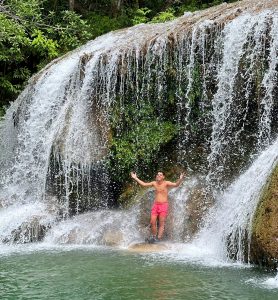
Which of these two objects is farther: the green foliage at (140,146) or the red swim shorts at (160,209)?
the green foliage at (140,146)

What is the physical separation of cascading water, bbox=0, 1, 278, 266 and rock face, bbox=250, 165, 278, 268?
146 cm

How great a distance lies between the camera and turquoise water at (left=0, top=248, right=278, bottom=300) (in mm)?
6719

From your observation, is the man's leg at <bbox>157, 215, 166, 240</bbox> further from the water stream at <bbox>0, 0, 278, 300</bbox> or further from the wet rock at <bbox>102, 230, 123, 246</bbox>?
the wet rock at <bbox>102, 230, 123, 246</bbox>

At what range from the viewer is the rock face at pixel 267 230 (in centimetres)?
757

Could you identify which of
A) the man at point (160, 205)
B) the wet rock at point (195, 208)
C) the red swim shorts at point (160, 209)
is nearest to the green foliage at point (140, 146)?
the wet rock at point (195, 208)

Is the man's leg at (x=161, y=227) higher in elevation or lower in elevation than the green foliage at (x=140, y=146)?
lower

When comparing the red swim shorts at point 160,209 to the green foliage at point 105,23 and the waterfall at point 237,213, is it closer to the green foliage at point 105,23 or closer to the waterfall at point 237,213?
the waterfall at point 237,213

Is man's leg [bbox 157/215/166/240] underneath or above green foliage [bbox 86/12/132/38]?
underneath

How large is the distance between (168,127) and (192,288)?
17.7 ft

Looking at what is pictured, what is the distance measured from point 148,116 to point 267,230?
500 cm

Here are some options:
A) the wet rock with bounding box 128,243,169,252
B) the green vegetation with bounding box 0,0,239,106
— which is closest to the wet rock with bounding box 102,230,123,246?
the wet rock with bounding box 128,243,169,252

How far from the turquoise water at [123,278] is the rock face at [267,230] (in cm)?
21

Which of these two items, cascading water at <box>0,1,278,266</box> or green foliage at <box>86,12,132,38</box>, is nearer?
cascading water at <box>0,1,278,266</box>

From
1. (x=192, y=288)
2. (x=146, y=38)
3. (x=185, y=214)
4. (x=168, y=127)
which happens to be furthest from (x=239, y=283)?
(x=146, y=38)
